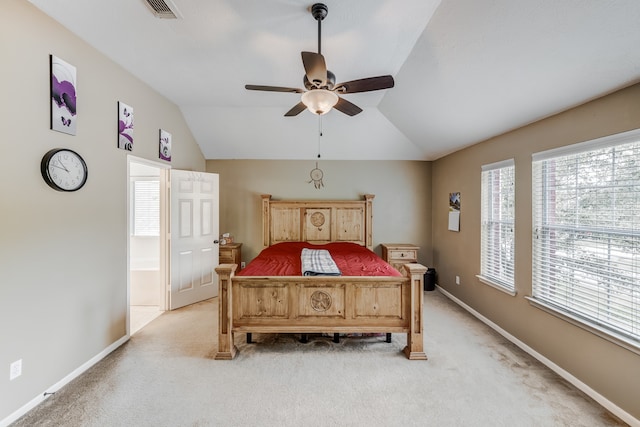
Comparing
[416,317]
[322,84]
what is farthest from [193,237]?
[416,317]

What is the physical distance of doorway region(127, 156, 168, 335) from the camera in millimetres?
3809

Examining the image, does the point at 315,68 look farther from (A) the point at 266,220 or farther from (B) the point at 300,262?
(A) the point at 266,220

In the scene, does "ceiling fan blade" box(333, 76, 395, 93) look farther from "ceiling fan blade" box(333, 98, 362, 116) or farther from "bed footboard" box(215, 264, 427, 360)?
"bed footboard" box(215, 264, 427, 360)

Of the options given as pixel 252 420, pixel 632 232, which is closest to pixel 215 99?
pixel 252 420

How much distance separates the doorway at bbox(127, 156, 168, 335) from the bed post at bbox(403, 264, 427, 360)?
330cm

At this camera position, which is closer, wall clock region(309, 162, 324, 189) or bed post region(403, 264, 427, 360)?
bed post region(403, 264, 427, 360)

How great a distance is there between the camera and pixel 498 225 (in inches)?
131

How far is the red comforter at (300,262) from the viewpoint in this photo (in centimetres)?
303

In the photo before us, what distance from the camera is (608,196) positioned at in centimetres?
206

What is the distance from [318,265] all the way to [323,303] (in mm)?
540

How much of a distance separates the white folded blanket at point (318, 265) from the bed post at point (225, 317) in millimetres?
788

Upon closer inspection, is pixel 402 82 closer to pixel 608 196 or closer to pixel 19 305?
pixel 608 196


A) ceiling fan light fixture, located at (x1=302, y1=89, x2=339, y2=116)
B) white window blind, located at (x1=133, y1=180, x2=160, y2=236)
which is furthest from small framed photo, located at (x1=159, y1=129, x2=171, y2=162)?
ceiling fan light fixture, located at (x1=302, y1=89, x2=339, y2=116)

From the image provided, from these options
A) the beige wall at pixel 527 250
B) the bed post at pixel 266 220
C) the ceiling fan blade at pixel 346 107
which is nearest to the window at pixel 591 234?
the beige wall at pixel 527 250
